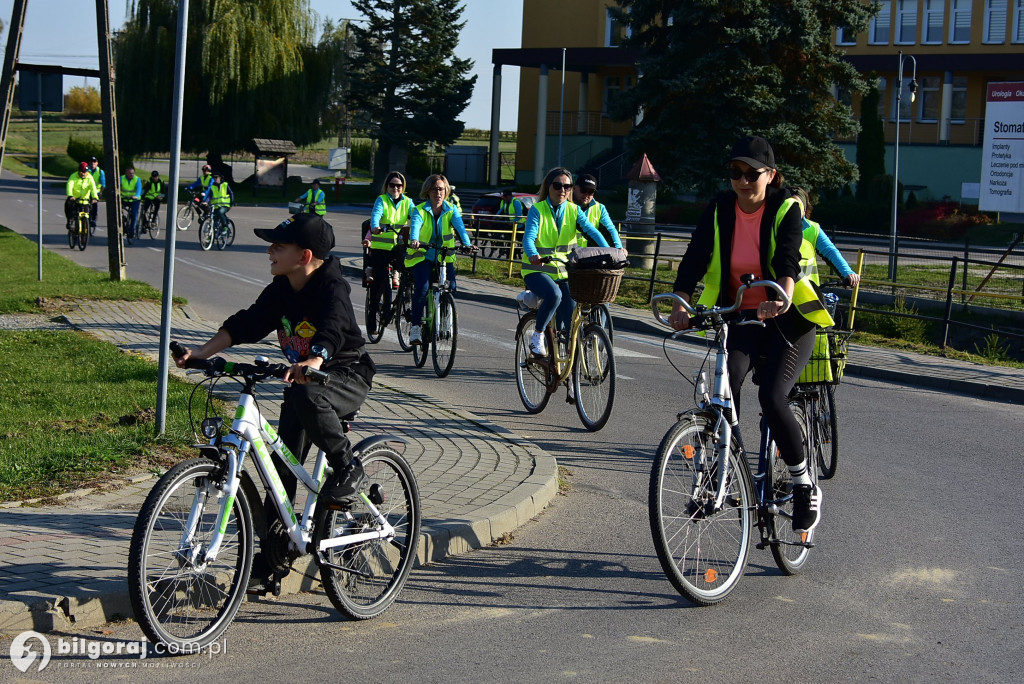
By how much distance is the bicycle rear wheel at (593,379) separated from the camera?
9.34 metres

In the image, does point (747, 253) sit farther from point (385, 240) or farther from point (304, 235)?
point (385, 240)

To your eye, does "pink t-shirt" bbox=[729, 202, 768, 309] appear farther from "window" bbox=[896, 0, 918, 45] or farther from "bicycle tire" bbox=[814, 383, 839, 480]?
"window" bbox=[896, 0, 918, 45]

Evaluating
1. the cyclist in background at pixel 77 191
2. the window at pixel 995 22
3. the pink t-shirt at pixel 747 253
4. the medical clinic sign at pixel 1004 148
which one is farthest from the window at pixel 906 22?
the pink t-shirt at pixel 747 253

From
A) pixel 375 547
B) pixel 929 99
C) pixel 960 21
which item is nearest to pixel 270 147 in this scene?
pixel 929 99

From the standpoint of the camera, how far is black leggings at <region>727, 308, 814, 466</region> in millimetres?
5484

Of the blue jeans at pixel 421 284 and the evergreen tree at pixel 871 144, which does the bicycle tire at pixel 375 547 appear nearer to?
the blue jeans at pixel 421 284

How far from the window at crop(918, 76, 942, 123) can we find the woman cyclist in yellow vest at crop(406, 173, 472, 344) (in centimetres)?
5013

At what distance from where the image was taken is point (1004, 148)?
23547 mm

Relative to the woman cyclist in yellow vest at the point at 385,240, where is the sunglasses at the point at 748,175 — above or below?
above

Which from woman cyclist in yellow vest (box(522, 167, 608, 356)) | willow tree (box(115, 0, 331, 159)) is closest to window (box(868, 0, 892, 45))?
willow tree (box(115, 0, 331, 159))

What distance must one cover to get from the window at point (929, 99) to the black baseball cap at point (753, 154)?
55595 millimetres

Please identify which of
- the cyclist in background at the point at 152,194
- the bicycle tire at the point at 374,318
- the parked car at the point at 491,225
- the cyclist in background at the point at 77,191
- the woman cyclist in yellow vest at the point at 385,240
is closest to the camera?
the woman cyclist in yellow vest at the point at 385,240

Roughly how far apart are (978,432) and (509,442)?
14.1ft

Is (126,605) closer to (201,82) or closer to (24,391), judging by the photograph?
(24,391)
